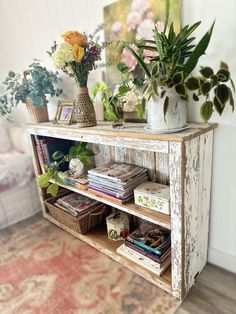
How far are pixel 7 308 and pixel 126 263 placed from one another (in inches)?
24.1

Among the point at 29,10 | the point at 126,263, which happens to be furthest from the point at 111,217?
the point at 29,10

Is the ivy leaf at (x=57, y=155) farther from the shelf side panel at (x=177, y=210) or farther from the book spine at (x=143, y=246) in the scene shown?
the shelf side panel at (x=177, y=210)

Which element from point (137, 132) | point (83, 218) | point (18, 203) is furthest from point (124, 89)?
point (18, 203)

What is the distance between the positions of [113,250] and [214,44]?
1189 millimetres

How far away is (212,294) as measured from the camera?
3.59 ft

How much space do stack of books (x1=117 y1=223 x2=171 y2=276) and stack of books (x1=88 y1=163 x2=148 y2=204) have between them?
0.26 metres

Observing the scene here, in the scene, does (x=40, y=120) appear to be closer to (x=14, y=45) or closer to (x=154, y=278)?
(x=14, y=45)

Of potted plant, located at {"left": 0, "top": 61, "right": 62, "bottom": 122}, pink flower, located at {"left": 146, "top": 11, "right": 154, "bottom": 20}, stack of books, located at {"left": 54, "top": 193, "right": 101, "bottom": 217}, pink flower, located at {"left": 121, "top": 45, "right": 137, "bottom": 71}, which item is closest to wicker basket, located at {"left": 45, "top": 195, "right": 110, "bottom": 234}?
stack of books, located at {"left": 54, "top": 193, "right": 101, "bottom": 217}

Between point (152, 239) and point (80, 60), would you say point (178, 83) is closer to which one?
point (80, 60)

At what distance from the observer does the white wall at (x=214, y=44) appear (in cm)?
98

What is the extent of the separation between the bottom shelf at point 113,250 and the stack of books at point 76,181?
1.10 ft

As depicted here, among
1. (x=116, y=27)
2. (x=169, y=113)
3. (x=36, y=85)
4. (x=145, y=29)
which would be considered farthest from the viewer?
(x=36, y=85)

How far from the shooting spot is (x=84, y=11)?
1.45m

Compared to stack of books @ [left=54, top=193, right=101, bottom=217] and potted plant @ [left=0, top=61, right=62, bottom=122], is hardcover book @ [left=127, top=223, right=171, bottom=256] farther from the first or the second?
potted plant @ [left=0, top=61, right=62, bottom=122]
